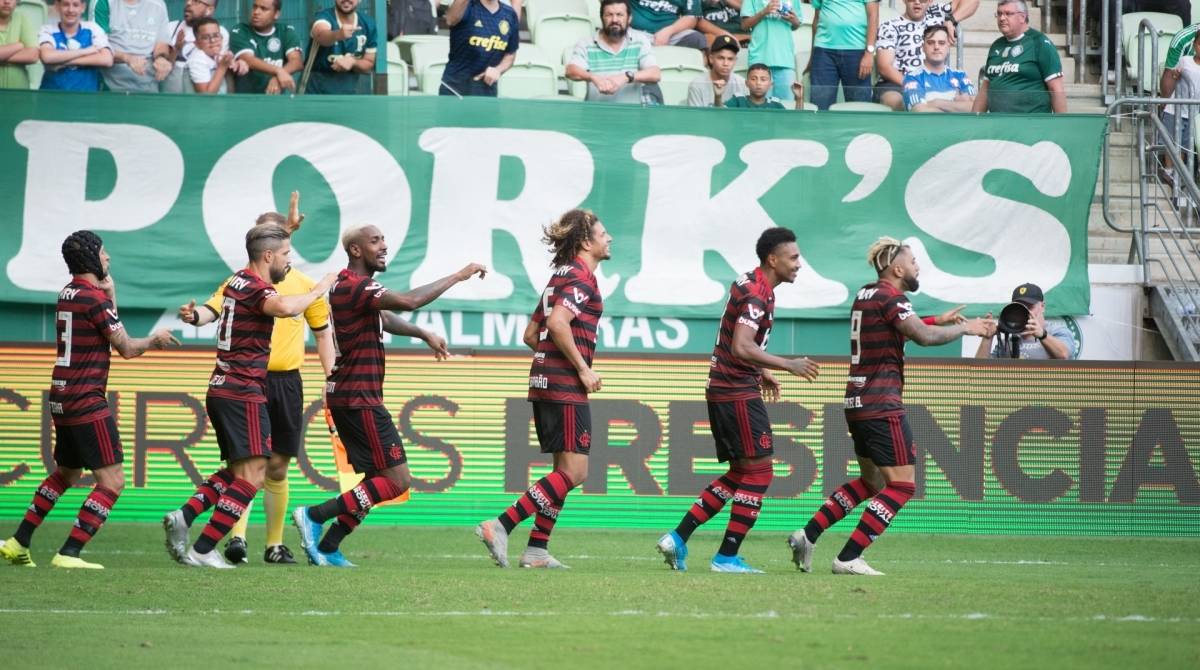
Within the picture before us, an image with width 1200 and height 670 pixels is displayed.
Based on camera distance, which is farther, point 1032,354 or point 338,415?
point 1032,354

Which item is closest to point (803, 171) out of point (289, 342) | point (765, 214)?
point (765, 214)

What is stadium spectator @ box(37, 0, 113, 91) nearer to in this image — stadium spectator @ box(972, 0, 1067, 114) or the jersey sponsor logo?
the jersey sponsor logo

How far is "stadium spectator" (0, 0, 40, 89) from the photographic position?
1511cm

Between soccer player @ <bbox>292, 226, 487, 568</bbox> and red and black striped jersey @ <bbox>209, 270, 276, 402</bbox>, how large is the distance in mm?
460

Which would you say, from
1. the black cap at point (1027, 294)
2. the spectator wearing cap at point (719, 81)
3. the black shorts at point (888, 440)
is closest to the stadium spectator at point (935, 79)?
the spectator wearing cap at point (719, 81)

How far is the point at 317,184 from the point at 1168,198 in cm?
858

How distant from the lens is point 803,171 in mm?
15633

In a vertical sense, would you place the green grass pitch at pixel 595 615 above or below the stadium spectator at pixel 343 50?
below

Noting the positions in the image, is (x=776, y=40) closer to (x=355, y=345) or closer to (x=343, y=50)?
(x=343, y=50)

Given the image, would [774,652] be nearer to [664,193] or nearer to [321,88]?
[664,193]

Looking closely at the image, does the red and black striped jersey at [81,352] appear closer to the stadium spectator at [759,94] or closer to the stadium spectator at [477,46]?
the stadium spectator at [477,46]

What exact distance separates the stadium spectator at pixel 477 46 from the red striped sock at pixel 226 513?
6.43 metres

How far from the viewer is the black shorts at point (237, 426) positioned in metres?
10.1

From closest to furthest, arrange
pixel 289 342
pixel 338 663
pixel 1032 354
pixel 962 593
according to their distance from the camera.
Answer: pixel 338 663, pixel 962 593, pixel 289 342, pixel 1032 354
